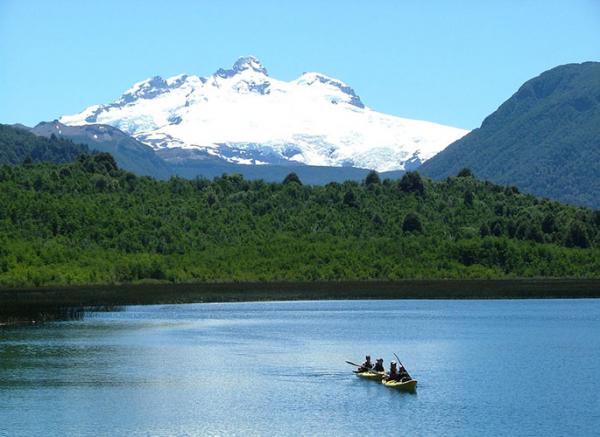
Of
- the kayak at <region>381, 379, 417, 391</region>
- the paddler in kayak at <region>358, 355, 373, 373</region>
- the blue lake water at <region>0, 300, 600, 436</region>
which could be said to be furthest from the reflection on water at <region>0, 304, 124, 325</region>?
the kayak at <region>381, 379, 417, 391</region>

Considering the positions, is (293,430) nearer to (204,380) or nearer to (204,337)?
(204,380)

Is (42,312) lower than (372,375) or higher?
higher

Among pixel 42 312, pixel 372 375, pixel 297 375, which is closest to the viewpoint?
pixel 372 375

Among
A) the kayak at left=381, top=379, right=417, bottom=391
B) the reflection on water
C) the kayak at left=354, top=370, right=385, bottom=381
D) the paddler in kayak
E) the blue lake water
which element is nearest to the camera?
the blue lake water

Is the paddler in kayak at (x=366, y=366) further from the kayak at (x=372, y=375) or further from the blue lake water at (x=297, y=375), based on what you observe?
the blue lake water at (x=297, y=375)

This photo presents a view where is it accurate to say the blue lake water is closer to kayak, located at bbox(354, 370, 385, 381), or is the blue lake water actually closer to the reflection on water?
kayak, located at bbox(354, 370, 385, 381)

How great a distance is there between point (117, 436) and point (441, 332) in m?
66.0

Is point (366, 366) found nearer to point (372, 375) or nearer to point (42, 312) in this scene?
point (372, 375)

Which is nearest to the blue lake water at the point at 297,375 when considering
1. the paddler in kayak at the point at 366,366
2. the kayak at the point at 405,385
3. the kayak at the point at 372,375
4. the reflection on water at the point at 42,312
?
the kayak at the point at 405,385

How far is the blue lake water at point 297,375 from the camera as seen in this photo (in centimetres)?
7812

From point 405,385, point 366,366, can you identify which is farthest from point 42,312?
point 405,385

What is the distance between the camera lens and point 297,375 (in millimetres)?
99438

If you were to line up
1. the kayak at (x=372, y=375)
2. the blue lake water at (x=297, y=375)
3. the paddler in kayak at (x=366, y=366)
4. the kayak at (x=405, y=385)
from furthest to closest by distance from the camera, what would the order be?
the paddler in kayak at (x=366, y=366) → the kayak at (x=372, y=375) → the kayak at (x=405, y=385) → the blue lake water at (x=297, y=375)

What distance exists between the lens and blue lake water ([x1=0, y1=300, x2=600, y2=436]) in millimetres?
78125
